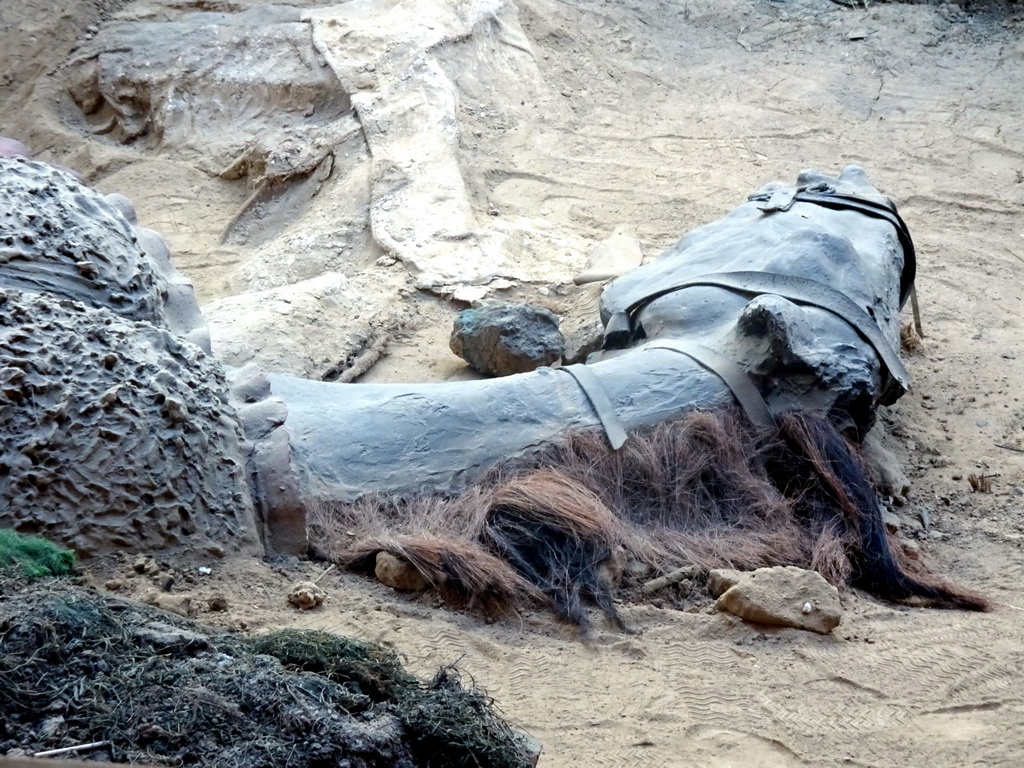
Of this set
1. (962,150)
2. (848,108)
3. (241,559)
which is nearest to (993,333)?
(962,150)

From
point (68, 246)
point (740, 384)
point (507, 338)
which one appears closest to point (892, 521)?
point (740, 384)

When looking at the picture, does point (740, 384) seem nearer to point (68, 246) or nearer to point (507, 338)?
point (507, 338)

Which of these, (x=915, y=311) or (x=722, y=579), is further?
(x=915, y=311)

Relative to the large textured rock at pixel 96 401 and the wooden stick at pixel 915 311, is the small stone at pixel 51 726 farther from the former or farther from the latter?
→ the wooden stick at pixel 915 311

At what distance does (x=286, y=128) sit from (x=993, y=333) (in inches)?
145

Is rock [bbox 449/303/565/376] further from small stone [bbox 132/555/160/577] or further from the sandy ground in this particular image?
small stone [bbox 132/555/160/577]

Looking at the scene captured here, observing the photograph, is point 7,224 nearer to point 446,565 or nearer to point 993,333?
point 446,565

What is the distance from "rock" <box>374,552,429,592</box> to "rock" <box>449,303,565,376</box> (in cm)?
165

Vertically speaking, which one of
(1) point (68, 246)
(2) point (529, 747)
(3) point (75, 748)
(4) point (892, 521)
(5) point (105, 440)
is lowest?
(4) point (892, 521)

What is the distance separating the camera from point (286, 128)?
646cm

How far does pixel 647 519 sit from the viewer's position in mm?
3203

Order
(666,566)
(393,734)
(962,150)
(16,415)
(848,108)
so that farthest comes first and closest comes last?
(848,108), (962,150), (666,566), (16,415), (393,734)

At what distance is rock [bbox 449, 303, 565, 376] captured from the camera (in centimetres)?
438

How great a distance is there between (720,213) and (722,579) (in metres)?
3.10
